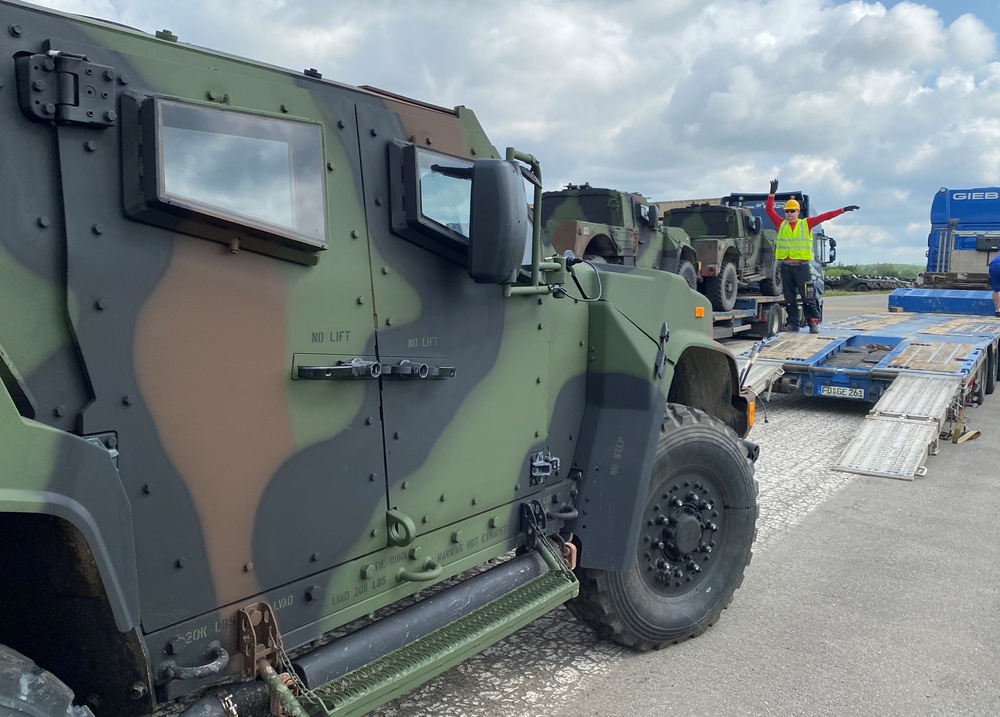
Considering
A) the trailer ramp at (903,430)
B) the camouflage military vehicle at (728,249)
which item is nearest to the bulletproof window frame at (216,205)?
the trailer ramp at (903,430)

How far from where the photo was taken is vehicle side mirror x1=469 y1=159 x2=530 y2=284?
8.79 feet

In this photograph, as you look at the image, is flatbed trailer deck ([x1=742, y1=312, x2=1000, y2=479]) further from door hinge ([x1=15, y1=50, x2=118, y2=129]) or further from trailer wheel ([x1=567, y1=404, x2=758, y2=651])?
door hinge ([x1=15, y1=50, x2=118, y2=129])

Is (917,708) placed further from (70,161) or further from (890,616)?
(70,161)

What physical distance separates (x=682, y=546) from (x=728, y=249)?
13346mm

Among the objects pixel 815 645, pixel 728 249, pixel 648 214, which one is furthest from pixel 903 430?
pixel 728 249

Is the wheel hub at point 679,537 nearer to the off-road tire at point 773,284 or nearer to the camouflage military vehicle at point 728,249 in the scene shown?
the camouflage military vehicle at point 728,249

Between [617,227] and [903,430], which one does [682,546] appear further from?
[617,227]

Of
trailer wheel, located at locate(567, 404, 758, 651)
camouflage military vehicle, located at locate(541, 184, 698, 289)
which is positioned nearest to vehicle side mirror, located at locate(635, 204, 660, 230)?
camouflage military vehicle, located at locate(541, 184, 698, 289)

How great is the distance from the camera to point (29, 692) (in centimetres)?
178

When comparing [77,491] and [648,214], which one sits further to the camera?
[648,214]

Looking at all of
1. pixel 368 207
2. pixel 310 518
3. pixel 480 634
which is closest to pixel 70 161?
pixel 368 207

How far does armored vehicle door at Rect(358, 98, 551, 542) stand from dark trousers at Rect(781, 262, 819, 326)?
10462mm

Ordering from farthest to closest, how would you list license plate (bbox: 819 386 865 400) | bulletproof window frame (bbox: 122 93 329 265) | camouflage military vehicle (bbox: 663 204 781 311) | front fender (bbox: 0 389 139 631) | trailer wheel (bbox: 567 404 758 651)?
camouflage military vehicle (bbox: 663 204 781 311) → license plate (bbox: 819 386 865 400) → trailer wheel (bbox: 567 404 758 651) → bulletproof window frame (bbox: 122 93 329 265) → front fender (bbox: 0 389 139 631)

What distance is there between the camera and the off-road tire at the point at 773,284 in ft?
59.3
